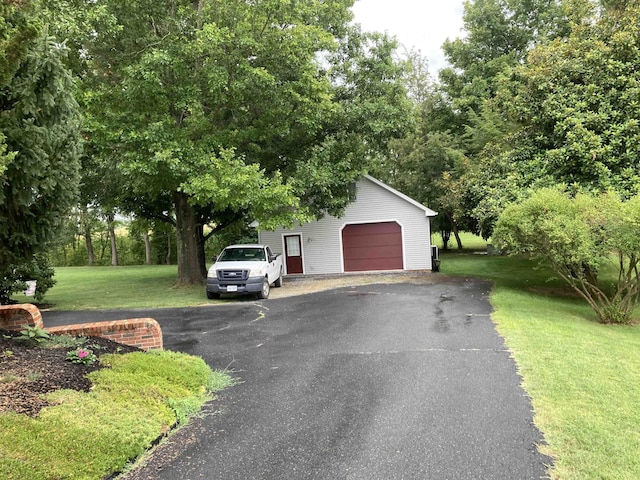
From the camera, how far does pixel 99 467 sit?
3.34 metres

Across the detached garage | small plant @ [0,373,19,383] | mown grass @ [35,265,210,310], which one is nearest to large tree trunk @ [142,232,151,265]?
mown grass @ [35,265,210,310]

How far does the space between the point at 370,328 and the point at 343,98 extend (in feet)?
37.5

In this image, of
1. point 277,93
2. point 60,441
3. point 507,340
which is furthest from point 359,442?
point 277,93

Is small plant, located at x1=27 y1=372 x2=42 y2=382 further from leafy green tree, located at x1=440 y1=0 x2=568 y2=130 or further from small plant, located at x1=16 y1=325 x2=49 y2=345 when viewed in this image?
leafy green tree, located at x1=440 y1=0 x2=568 y2=130

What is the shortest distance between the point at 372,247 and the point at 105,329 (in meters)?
15.0

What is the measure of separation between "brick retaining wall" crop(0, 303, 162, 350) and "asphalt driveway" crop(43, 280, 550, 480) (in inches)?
39.5

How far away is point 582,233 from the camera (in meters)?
9.47

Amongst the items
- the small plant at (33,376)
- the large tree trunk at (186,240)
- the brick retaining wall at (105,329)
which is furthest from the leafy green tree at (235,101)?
the small plant at (33,376)

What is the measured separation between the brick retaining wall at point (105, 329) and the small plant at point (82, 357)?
101cm

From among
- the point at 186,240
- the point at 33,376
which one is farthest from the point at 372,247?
the point at 33,376

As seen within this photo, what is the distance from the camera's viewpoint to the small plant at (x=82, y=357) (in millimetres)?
5117

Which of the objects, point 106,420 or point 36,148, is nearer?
point 106,420

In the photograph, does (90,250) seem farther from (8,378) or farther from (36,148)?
(8,378)

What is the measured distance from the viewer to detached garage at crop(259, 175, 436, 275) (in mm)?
19641
